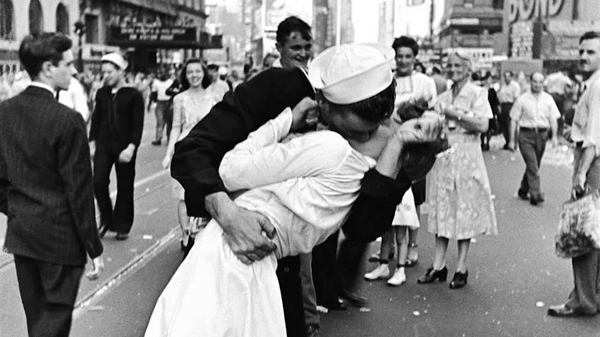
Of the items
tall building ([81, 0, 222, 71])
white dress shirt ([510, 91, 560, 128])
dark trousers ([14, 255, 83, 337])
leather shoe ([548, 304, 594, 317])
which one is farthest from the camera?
tall building ([81, 0, 222, 71])

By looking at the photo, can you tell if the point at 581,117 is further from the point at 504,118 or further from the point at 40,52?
the point at 504,118

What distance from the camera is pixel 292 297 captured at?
3711 millimetres

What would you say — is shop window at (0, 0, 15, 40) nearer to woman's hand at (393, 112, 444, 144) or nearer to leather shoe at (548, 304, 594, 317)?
leather shoe at (548, 304, 594, 317)

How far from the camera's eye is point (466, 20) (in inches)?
4422

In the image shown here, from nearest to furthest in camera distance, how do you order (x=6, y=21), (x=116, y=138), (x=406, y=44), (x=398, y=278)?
(x=398, y=278) → (x=406, y=44) → (x=116, y=138) → (x=6, y=21)

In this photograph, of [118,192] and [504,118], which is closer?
[118,192]

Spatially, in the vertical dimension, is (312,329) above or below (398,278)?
above

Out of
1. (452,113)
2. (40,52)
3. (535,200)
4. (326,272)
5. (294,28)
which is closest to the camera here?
(40,52)

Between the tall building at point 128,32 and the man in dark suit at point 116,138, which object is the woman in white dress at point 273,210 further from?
the tall building at point 128,32

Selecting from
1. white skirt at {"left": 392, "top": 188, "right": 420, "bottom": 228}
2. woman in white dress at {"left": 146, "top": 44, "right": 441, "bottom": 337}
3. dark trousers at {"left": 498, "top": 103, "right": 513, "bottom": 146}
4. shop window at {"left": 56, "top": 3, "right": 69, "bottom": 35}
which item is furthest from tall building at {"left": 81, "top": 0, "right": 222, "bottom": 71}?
woman in white dress at {"left": 146, "top": 44, "right": 441, "bottom": 337}

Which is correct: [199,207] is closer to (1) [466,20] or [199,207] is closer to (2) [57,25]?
(2) [57,25]

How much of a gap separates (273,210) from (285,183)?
0.09 m

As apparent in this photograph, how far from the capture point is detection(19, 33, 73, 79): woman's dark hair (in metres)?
4.98

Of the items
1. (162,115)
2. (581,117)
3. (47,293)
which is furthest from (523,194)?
(162,115)
